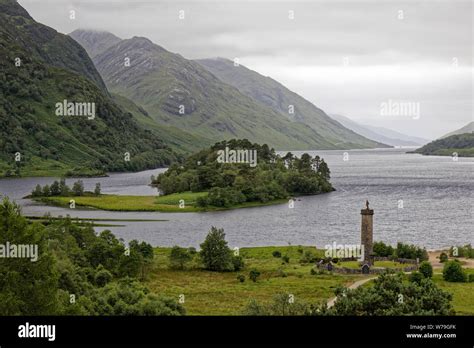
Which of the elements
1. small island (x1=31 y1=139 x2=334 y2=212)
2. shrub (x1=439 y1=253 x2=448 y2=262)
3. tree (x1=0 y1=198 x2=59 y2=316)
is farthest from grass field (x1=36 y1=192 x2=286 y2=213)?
tree (x1=0 y1=198 x2=59 y2=316)

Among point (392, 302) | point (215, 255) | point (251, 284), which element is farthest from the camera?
point (215, 255)

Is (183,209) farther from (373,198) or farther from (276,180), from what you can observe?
(373,198)

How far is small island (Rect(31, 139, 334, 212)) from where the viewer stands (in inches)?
5290

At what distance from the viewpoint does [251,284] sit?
58.1 metres

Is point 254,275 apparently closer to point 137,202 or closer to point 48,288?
point 48,288

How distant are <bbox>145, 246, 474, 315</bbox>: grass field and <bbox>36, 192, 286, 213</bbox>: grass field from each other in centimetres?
5238

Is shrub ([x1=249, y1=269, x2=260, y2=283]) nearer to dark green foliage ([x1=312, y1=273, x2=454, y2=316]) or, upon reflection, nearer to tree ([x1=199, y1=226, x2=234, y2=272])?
tree ([x1=199, y1=226, x2=234, y2=272])

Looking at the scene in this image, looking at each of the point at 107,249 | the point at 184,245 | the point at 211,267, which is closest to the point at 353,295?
the point at 107,249

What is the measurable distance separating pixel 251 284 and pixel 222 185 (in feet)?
327

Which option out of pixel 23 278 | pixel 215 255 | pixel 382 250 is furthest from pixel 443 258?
pixel 23 278

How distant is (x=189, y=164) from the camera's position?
590ft

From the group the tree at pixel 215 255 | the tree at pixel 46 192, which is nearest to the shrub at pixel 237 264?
the tree at pixel 215 255

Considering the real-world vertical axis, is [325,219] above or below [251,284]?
above

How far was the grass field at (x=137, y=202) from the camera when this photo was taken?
128 meters
